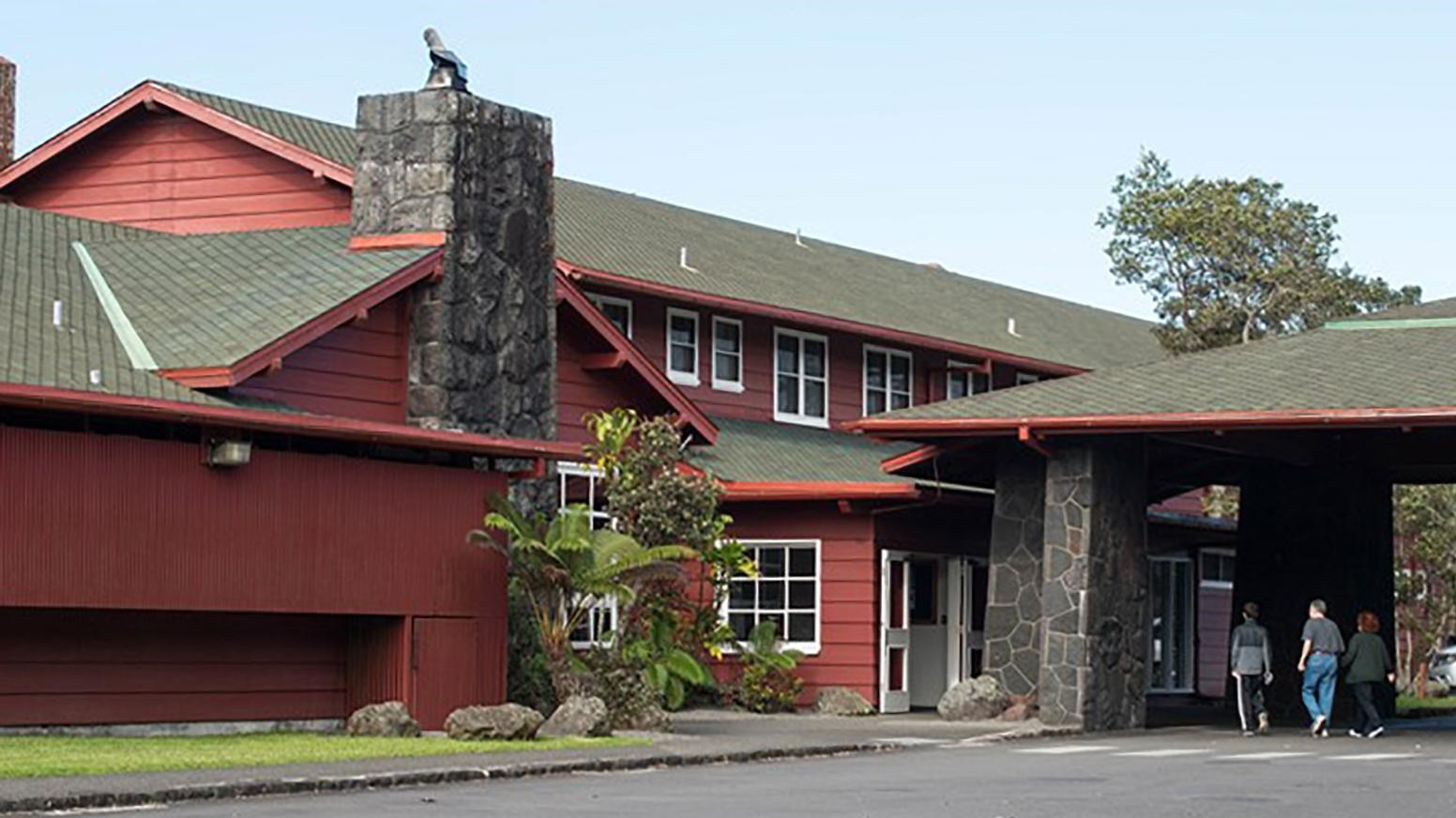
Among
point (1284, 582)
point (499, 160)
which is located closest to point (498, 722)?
point (499, 160)

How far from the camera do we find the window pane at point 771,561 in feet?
114

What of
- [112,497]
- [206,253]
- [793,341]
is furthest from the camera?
[793,341]

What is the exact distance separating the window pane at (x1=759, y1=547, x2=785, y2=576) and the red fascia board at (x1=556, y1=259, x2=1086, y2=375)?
4.42 metres

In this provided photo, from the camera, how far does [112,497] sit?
2314 cm

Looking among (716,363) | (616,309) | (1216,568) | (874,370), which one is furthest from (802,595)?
(1216,568)

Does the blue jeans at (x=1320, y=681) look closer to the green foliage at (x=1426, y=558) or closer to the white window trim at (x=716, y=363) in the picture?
the white window trim at (x=716, y=363)

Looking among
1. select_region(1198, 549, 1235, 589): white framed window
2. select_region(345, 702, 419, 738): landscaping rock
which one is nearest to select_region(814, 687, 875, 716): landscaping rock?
select_region(345, 702, 419, 738): landscaping rock

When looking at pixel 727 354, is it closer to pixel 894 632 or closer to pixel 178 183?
pixel 894 632

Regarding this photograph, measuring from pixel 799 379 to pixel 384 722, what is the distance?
17.0 metres

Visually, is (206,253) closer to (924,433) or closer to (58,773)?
(924,433)

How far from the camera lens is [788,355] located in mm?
40781

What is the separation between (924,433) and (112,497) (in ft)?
38.5

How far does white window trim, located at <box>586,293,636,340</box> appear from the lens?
36750 mm

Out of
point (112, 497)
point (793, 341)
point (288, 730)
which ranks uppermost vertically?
point (793, 341)
